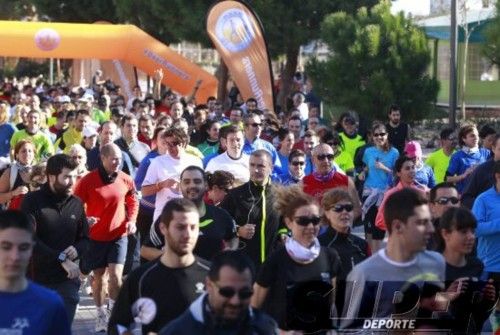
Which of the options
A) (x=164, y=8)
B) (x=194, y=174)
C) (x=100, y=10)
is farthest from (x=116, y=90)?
(x=194, y=174)

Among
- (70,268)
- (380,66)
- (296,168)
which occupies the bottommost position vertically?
(70,268)

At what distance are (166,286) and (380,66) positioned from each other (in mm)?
17606

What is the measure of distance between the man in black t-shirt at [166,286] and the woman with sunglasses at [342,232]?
4.44 ft

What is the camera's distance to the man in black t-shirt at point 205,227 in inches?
328

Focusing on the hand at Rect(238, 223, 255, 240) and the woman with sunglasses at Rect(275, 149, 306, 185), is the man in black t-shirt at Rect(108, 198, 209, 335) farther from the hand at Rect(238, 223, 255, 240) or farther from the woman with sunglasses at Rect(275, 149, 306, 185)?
the woman with sunglasses at Rect(275, 149, 306, 185)

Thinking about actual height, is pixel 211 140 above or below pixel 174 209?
below

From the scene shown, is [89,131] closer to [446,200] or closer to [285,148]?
[285,148]

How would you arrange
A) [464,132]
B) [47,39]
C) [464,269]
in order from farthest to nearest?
[47,39] < [464,132] < [464,269]

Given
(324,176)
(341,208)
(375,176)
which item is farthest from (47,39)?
(341,208)

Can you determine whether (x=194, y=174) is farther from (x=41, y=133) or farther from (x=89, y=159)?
(x=41, y=133)

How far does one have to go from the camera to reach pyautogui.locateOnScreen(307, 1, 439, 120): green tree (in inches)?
909

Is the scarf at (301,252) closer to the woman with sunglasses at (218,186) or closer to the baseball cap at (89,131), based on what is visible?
the woman with sunglasses at (218,186)

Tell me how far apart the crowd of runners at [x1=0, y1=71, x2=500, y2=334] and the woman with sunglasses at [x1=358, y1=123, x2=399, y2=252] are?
0.7 inches

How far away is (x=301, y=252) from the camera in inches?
267
